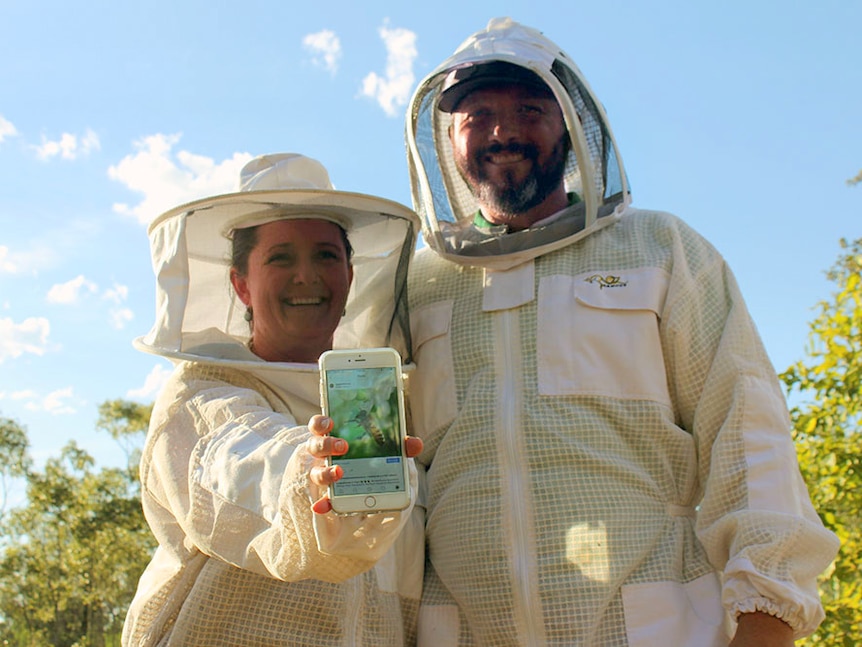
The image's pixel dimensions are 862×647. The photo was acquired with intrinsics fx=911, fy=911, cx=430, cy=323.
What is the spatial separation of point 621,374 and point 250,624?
55.7 inches

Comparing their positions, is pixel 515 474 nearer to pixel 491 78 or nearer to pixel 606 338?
pixel 606 338

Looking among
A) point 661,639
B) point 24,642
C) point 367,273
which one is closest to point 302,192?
point 367,273

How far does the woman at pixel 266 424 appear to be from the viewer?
6.91 feet

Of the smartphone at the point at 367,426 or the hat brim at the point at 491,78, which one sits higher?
the hat brim at the point at 491,78

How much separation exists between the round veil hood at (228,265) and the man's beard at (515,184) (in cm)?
33

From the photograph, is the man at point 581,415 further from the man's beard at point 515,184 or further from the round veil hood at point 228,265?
the round veil hood at point 228,265

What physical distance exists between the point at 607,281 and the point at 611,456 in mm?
629

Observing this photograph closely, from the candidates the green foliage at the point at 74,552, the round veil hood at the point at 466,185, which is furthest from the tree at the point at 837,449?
the green foliage at the point at 74,552

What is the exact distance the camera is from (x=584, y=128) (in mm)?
3793

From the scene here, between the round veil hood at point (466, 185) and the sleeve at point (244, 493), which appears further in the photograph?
the round veil hood at point (466, 185)

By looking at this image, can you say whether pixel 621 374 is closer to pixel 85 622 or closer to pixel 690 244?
pixel 690 244

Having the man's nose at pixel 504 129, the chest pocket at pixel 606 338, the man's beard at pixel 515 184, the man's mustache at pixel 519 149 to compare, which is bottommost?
the chest pocket at pixel 606 338

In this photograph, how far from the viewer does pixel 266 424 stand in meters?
2.39

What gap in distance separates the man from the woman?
0.24 m
